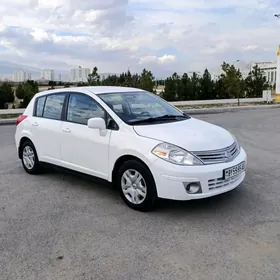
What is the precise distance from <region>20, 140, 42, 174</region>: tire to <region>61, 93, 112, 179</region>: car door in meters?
0.84

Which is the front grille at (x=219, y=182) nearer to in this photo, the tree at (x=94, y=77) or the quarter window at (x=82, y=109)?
the quarter window at (x=82, y=109)

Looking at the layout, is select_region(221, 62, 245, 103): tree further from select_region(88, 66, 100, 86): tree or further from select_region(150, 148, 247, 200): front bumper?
select_region(150, 148, 247, 200): front bumper

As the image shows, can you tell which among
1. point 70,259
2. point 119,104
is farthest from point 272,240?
point 119,104

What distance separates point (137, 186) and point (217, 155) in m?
1.04

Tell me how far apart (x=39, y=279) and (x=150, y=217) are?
1586mm

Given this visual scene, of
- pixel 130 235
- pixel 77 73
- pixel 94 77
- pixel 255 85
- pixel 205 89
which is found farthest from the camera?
pixel 77 73

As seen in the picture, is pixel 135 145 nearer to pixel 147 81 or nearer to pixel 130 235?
pixel 130 235

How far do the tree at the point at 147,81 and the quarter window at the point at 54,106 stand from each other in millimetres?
20254

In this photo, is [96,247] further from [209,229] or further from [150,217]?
[209,229]

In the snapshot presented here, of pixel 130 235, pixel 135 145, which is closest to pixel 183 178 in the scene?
pixel 135 145

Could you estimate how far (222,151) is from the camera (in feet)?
13.8

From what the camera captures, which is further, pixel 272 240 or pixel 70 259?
pixel 272 240

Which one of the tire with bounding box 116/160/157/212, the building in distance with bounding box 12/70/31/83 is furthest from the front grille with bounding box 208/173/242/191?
the building in distance with bounding box 12/70/31/83

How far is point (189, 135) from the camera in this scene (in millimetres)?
4258
